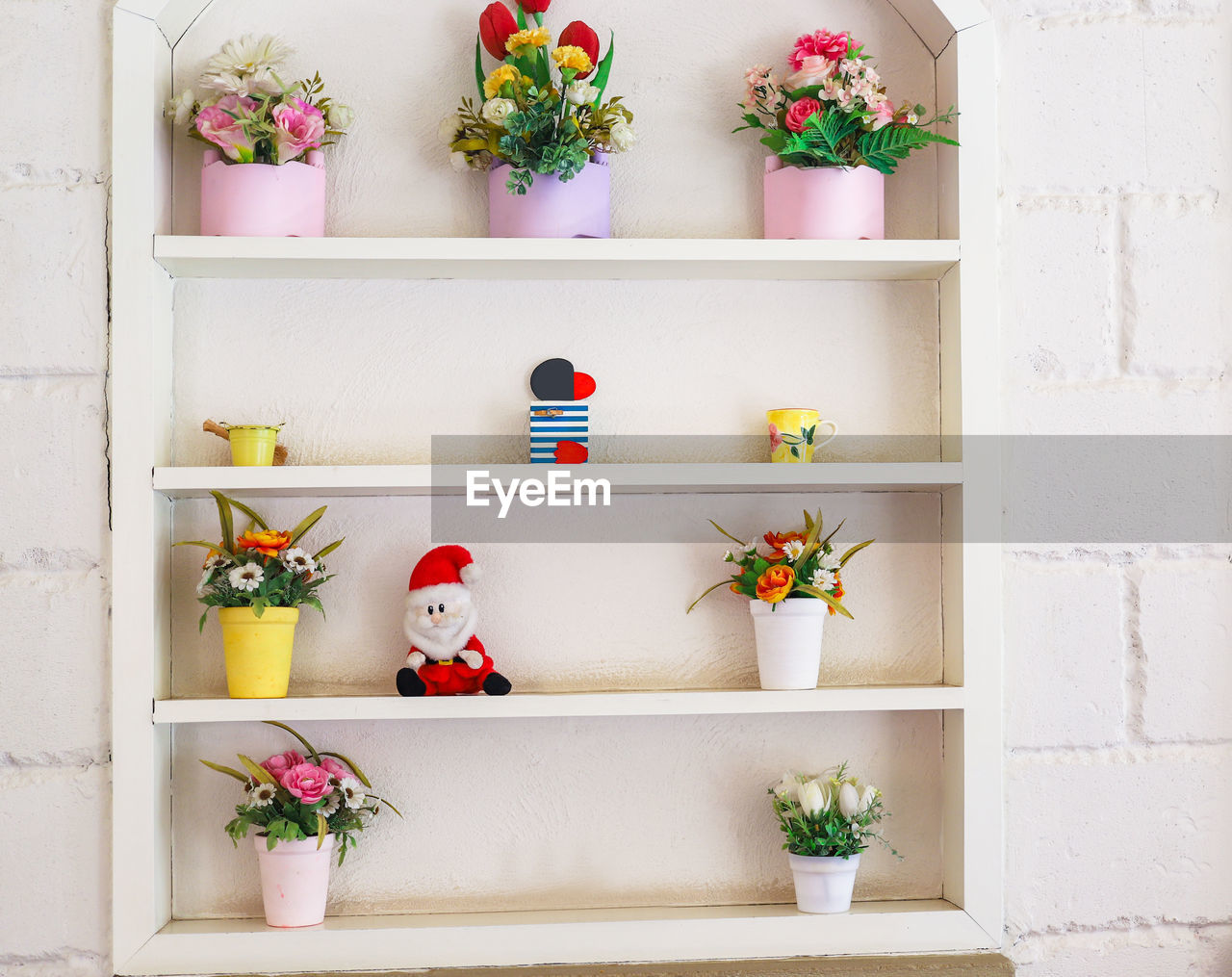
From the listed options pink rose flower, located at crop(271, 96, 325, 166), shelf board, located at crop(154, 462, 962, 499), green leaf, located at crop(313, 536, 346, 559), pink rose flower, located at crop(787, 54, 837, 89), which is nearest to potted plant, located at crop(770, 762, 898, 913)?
shelf board, located at crop(154, 462, 962, 499)

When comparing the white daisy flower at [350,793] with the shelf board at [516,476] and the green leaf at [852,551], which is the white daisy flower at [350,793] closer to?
the shelf board at [516,476]

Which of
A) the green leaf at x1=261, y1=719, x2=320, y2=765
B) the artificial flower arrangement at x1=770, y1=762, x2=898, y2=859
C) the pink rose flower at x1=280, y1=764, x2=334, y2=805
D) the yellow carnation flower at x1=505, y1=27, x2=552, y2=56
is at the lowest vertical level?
the artificial flower arrangement at x1=770, y1=762, x2=898, y2=859

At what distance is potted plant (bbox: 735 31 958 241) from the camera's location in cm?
120

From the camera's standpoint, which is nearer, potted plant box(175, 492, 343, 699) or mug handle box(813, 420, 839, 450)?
potted plant box(175, 492, 343, 699)

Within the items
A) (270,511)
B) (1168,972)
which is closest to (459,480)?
(270,511)

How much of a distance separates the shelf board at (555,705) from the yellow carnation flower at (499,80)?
0.65m

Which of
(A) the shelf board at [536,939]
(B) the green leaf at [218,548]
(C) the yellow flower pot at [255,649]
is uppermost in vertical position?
(B) the green leaf at [218,548]

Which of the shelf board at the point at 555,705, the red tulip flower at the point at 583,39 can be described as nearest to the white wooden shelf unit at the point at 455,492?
the shelf board at the point at 555,705

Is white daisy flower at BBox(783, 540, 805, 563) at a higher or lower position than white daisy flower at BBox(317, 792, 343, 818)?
higher

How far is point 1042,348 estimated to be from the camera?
1.28m

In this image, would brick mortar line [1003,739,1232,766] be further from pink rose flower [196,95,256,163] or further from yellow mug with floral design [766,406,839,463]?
pink rose flower [196,95,256,163]

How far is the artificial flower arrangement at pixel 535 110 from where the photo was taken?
118cm

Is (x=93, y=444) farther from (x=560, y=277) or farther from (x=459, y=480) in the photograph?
(x=560, y=277)

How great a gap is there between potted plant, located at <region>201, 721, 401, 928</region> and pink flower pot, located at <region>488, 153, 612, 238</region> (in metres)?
0.60
